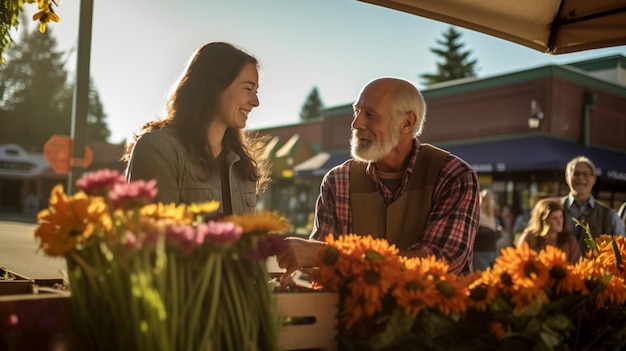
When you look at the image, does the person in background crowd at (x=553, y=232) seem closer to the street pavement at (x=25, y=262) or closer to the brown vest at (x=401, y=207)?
the brown vest at (x=401, y=207)

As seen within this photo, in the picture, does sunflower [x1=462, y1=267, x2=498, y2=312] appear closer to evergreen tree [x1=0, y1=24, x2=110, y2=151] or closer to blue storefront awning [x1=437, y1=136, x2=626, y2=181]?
blue storefront awning [x1=437, y1=136, x2=626, y2=181]

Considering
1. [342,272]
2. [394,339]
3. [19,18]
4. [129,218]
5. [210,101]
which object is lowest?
[394,339]

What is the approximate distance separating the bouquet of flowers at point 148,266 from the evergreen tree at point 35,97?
199 ft

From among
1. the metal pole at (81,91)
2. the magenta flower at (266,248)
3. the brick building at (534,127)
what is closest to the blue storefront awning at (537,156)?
the brick building at (534,127)

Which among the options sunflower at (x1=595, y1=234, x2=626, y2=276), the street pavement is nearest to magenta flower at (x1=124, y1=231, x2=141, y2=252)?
sunflower at (x1=595, y1=234, x2=626, y2=276)

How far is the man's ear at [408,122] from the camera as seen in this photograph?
3.04 metres

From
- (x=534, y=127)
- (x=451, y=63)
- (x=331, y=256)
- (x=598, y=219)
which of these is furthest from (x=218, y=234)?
(x=451, y=63)

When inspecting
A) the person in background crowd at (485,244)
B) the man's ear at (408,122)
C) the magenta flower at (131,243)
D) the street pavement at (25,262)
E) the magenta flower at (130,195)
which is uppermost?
the man's ear at (408,122)

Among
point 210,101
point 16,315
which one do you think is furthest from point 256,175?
point 16,315

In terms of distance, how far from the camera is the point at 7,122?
59688 mm

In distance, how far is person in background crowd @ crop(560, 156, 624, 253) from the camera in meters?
6.24

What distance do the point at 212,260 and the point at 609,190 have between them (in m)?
24.1

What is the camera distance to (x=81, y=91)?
20.0 feet

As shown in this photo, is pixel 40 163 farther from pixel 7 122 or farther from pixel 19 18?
pixel 19 18
